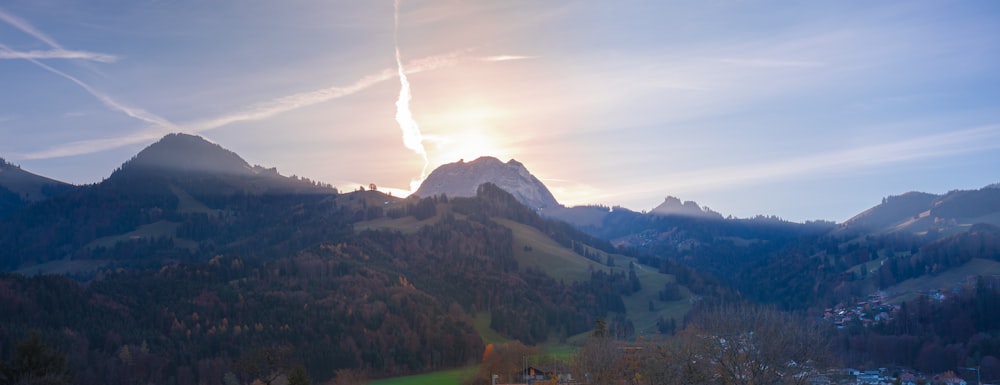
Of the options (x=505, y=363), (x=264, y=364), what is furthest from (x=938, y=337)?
(x=264, y=364)

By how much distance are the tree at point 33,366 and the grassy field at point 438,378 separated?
197ft

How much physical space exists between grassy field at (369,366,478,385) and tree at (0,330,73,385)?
59.9m

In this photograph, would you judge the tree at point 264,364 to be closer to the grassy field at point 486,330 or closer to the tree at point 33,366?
the tree at point 33,366

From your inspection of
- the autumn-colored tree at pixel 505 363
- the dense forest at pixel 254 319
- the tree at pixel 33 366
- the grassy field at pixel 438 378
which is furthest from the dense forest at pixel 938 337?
the tree at pixel 33 366

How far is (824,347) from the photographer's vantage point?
2721 inches

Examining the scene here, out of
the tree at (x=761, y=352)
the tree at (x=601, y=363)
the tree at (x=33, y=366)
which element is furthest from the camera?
the tree at (x=601, y=363)

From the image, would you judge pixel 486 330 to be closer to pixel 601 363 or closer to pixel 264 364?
pixel 264 364

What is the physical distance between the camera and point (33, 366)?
65750 mm

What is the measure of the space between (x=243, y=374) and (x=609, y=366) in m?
56.0

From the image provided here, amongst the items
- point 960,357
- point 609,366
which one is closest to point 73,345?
point 609,366

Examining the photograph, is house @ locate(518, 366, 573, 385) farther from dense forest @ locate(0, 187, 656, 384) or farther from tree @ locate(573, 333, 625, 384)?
dense forest @ locate(0, 187, 656, 384)

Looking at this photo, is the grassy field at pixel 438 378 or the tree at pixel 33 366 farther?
the grassy field at pixel 438 378

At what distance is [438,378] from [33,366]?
7434 centimetres

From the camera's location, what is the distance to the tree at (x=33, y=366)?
63.9 metres
